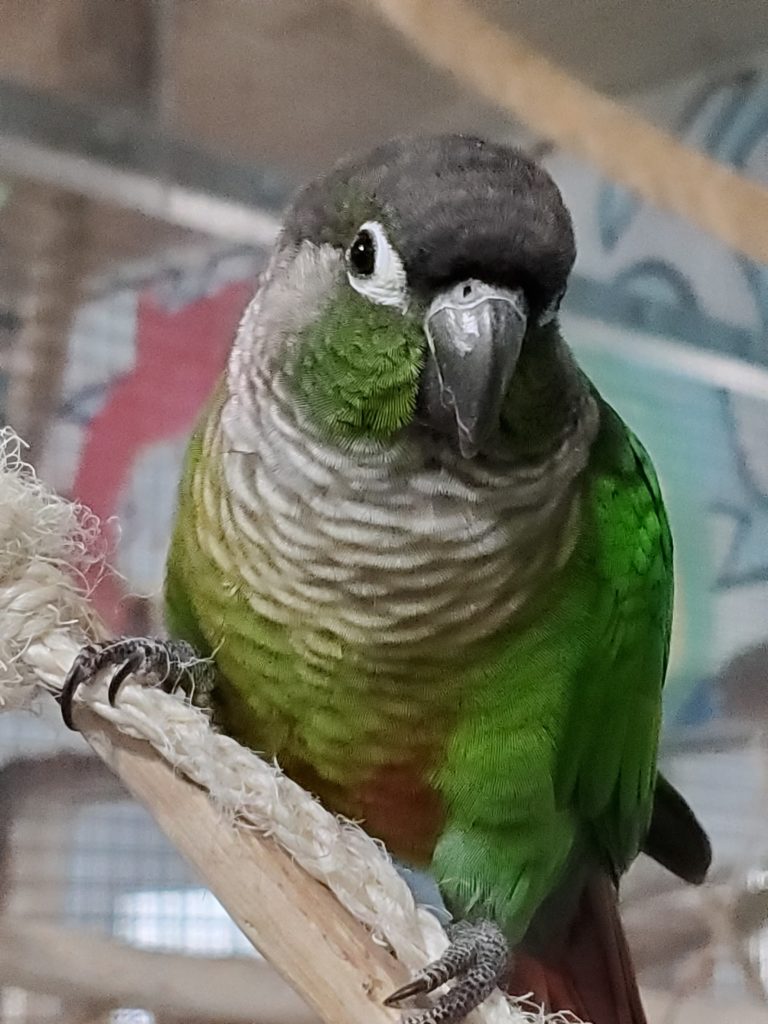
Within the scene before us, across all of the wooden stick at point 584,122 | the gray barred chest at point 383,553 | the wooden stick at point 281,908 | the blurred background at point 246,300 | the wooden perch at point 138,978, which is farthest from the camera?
the blurred background at point 246,300

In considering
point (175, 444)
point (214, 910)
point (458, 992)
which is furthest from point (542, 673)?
point (175, 444)

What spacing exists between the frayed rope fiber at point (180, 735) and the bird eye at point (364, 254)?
0.21m

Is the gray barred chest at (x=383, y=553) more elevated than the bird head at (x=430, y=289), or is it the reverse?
the bird head at (x=430, y=289)

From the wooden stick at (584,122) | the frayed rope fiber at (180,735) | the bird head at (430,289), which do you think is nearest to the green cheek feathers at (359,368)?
the bird head at (430,289)

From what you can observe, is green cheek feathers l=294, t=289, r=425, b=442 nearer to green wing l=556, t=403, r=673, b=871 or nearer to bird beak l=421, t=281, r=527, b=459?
bird beak l=421, t=281, r=527, b=459

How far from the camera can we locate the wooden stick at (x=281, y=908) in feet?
1.59

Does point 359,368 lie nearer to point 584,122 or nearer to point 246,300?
point 584,122

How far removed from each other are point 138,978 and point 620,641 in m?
0.43

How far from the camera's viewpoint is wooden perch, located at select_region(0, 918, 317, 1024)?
79cm

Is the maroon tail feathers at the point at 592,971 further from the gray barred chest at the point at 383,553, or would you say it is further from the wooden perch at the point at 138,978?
the gray barred chest at the point at 383,553

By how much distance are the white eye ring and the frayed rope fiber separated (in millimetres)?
212

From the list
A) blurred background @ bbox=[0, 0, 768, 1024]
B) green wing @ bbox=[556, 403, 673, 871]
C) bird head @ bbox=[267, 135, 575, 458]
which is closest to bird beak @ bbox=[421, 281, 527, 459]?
bird head @ bbox=[267, 135, 575, 458]

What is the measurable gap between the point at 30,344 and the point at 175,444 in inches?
7.9

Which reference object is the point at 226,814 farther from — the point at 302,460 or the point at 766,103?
the point at 766,103
